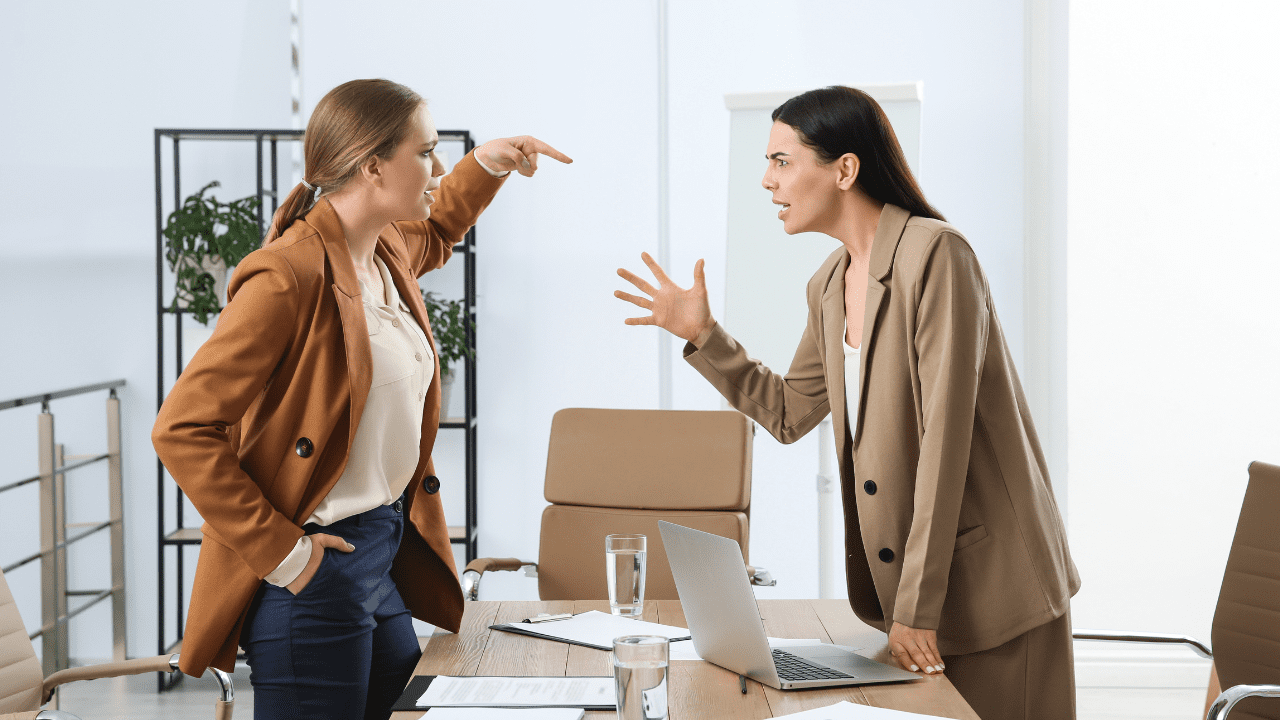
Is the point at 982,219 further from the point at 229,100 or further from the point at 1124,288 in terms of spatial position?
the point at 229,100

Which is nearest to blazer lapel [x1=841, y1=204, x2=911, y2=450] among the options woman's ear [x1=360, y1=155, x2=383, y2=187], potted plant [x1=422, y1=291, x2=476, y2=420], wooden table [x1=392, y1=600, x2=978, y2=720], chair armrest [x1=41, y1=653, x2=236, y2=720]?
wooden table [x1=392, y1=600, x2=978, y2=720]

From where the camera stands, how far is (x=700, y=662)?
149cm

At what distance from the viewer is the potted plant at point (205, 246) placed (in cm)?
340

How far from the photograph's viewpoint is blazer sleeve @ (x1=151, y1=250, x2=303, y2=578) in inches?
56.6

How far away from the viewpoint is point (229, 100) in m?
3.85

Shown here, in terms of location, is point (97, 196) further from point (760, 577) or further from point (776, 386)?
point (776, 386)

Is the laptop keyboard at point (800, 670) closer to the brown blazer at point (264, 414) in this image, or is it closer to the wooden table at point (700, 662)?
→ the wooden table at point (700, 662)

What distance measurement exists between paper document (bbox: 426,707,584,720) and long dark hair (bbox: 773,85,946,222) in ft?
3.05

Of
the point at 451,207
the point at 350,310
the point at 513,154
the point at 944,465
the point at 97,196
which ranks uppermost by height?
the point at 97,196

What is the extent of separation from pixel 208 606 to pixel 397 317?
1.74 ft

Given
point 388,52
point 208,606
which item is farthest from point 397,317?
point 388,52

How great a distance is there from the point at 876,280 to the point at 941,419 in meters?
0.25

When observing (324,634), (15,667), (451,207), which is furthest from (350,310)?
(15,667)

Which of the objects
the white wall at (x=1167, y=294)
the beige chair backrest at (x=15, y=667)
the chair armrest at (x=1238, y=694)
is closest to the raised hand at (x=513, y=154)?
the beige chair backrest at (x=15, y=667)
